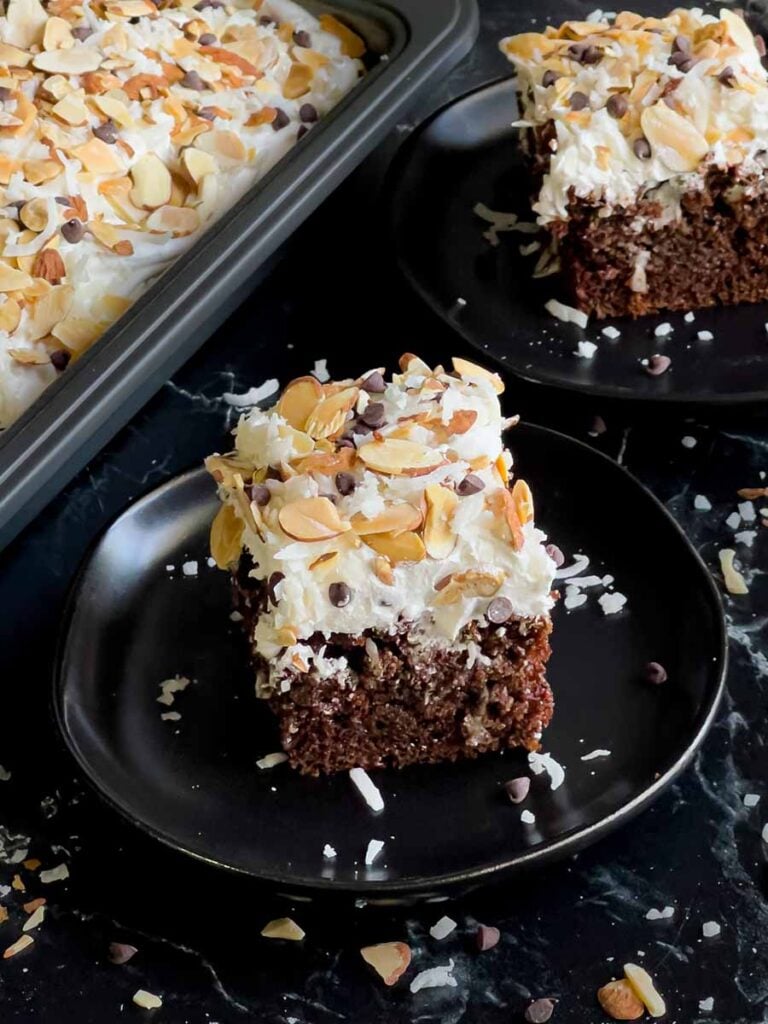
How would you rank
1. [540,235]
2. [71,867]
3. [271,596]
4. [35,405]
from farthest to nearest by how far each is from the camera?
[540,235] → [35,405] → [71,867] → [271,596]

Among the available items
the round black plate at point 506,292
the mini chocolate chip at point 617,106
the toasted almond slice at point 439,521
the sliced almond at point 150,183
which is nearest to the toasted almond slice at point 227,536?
the toasted almond slice at point 439,521

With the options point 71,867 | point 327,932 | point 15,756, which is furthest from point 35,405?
point 327,932

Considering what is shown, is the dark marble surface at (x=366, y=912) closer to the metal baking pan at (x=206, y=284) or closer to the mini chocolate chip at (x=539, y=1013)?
the mini chocolate chip at (x=539, y=1013)

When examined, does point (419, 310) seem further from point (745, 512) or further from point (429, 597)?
point (429, 597)

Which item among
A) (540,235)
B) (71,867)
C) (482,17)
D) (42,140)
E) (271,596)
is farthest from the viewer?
(482,17)

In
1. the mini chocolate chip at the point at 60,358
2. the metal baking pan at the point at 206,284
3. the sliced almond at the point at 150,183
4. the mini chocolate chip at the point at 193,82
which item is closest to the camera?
the metal baking pan at the point at 206,284

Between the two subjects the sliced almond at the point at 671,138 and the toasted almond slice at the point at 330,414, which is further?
the sliced almond at the point at 671,138

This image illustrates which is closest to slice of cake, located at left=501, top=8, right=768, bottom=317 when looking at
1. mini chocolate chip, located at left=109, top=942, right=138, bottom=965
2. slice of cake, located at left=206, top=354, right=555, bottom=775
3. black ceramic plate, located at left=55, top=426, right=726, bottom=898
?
black ceramic plate, located at left=55, top=426, right=726, bottom=898
